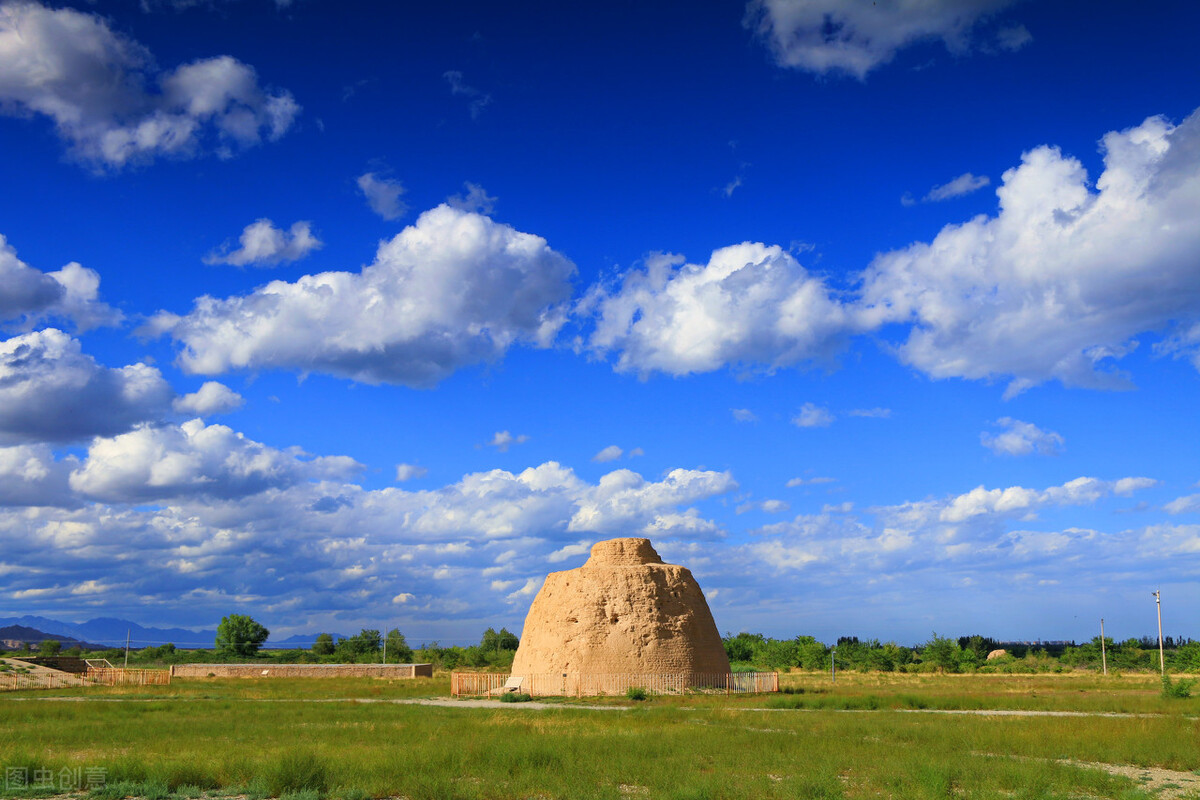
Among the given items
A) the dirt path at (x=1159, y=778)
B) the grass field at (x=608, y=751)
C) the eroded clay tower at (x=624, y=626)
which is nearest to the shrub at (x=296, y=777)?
the grass field at (x=608, y=751)

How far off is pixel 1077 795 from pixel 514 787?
8991 mm

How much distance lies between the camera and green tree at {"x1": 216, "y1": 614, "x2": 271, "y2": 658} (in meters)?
89.9

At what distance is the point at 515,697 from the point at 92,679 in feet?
108

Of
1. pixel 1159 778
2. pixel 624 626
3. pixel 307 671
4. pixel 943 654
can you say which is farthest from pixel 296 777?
pixel 943 654

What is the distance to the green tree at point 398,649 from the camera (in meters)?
86.2

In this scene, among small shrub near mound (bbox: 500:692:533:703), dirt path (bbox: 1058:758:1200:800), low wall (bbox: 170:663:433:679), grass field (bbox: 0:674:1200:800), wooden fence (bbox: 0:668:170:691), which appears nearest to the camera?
grass field (bbox: 0:674:1200:800)

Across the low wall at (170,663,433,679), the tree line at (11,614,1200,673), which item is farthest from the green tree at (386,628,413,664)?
the low wall at (170,663,433,679)

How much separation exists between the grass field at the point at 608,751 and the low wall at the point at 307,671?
1137 inches

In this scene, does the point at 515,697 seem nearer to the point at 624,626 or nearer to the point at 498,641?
the point at 624,626

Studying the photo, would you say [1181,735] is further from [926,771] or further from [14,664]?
[14,664]

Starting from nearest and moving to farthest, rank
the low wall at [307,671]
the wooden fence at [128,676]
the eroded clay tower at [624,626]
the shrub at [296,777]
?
1. the shrub at [296,777]
2. the eroded clay tower at [624,626]
3. the wooden fence at [128,676]
4. the low wall at [307,671]

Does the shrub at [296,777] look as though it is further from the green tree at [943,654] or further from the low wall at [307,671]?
the green tree at [943,654]

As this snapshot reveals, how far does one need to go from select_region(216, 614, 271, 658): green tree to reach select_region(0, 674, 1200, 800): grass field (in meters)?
64.9

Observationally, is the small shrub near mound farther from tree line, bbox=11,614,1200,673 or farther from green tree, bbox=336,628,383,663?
green tree, bbox=336,628,383,663
